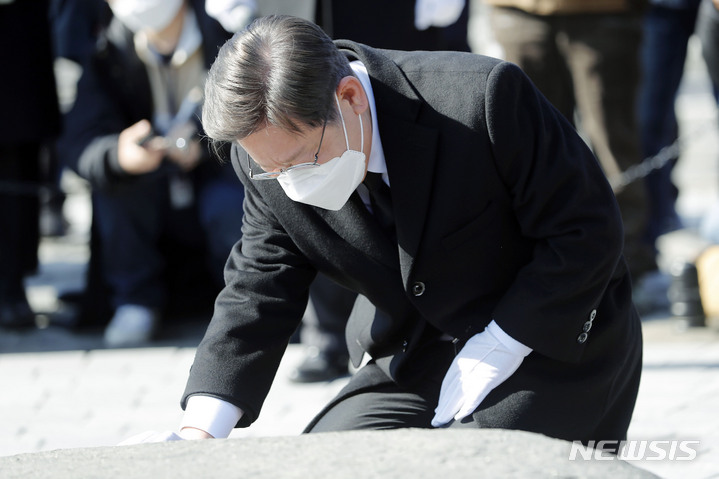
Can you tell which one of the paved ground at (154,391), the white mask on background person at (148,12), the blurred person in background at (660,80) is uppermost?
the white mask on background person at (148,12)

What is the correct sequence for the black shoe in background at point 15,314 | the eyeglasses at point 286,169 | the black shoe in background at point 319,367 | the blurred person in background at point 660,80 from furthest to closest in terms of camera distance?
1. the blurred person in background at point 660,80
2. the black shoe in background at point 15,314
3. the black shoe in background at point 319,367
4. the eyeglasses at point 286,169

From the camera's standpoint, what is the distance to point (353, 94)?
228 cm

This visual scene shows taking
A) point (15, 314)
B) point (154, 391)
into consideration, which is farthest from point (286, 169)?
point (15, 314)

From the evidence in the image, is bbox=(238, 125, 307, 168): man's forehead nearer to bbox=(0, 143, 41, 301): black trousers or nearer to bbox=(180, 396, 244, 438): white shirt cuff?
bbox=(180, 396, 244, 438): white shirt cuff

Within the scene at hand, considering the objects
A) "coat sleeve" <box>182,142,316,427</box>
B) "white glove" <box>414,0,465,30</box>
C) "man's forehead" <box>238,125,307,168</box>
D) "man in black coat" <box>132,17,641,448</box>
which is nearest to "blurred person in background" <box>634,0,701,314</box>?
"white glove" <box>414,0,465,30</box>

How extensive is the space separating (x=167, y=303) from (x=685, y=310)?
2.37 metres

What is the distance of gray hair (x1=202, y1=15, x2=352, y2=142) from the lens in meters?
2.14

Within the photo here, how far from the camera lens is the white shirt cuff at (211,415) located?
2.38 metres

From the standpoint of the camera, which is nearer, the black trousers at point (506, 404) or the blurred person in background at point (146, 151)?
the black trousers at point (506, 404)

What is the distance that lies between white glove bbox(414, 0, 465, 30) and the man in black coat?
6.56 feet

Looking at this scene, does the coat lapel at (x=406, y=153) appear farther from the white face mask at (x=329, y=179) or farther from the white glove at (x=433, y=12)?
the white glove at (x=433, y=12)

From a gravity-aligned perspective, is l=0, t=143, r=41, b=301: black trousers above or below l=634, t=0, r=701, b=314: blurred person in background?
below

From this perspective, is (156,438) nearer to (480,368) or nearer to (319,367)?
(480,368)

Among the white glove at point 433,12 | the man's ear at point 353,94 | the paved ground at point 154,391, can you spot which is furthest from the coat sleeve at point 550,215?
the white glove at point 433,12
